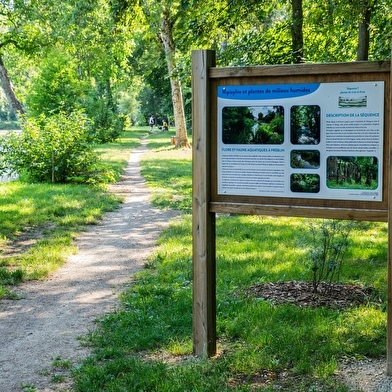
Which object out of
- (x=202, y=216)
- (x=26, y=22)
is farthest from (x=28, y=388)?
(x=26, y=22)

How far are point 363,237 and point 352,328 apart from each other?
459cm

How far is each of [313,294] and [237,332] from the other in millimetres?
1307

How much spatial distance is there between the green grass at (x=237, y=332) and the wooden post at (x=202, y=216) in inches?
9.2

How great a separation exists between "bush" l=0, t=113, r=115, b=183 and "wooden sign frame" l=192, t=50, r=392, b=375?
41.5ft

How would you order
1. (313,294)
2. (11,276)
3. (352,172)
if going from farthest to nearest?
(11,276) < (313,294) < (352,172)

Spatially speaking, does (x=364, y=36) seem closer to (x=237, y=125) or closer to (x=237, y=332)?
(x=237, y=125)

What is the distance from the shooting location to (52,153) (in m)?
16.8

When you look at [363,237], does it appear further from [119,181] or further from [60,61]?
[60,61]

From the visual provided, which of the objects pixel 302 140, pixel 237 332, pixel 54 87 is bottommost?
pixel 237 332

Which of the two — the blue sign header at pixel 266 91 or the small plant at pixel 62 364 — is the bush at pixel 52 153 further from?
the blue sign header at pixel 266 91

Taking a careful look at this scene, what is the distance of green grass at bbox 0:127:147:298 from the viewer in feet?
26.3

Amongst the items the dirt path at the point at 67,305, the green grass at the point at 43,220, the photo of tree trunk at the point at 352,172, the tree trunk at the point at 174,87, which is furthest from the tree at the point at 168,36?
the photo of tree trunk at the point at 352,172

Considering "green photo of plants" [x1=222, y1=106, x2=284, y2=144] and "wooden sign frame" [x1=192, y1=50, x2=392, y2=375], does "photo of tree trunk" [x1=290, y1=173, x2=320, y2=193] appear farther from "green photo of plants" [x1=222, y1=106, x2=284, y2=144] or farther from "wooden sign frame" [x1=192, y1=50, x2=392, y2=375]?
"green photo of plants" [x1=222, y1=106, x2=284, y2=144]

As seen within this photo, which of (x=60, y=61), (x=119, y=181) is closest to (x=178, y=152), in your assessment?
(x=60, y=61)
